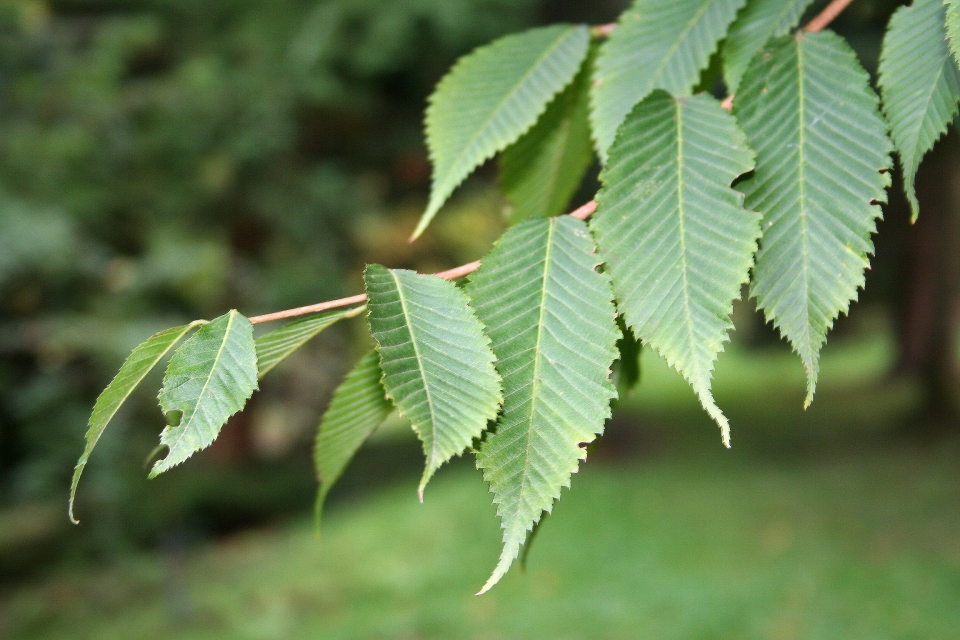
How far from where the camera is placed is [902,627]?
3711 millimetres

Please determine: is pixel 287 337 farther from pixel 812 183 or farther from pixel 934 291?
pixel 934 291

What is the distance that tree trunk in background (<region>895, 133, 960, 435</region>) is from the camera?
260 inches

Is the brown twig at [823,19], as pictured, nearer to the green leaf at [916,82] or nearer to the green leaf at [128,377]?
the green leaf at [916,82]

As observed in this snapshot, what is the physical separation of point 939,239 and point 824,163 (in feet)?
23.6

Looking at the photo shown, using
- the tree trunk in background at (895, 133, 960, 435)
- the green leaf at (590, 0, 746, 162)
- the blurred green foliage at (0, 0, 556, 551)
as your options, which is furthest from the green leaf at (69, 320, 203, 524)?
the tree trunk in background at (895, 133, 960, 435)

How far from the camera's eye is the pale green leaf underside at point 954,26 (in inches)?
21.5

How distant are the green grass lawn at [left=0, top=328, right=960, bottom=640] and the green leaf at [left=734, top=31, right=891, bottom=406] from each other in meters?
3.70

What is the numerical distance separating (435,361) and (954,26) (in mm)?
425

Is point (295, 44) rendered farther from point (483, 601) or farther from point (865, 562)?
point (865, 562)

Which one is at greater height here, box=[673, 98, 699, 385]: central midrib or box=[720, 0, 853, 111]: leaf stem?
box=[720, 0, 853, 111]: leaf stem

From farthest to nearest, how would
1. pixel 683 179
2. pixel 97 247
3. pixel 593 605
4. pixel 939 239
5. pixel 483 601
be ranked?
pixel 939 239
pixel 97 247
pixel 483 601
pixel 593 605
pixel 683 179

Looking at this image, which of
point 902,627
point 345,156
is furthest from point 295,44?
point 902,627

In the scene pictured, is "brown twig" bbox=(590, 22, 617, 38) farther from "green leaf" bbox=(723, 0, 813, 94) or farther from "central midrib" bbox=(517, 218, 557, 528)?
"central midrib" bbox=(517, 218, 557, 528)

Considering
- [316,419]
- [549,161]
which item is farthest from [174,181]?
[549,161]
